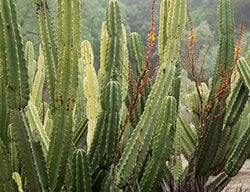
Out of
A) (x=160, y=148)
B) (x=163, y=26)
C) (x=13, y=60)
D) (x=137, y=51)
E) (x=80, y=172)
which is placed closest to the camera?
(x=13, y=60)

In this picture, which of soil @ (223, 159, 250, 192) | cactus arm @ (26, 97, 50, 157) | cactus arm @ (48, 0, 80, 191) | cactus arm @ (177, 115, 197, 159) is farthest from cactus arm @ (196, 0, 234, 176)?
cactus arm @ (48, 0, 80, 191)

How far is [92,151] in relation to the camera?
3.03 meters

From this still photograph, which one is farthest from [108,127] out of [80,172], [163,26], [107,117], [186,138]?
[186,138]

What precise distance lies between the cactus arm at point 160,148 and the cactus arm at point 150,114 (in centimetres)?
6

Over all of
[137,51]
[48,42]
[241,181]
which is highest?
[48,42]

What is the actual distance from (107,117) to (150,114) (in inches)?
12.4

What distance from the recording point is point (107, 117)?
9.53 ft

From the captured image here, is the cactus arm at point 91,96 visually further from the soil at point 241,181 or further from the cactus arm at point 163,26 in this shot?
the soil at point 241,181

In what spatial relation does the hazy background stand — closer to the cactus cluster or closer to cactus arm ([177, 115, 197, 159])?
cactus arm ([177, 115, 197, 159])

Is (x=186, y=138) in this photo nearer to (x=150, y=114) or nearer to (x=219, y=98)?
(x=219, y=98)

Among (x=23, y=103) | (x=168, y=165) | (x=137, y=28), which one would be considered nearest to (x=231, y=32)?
(x=168, y=165)

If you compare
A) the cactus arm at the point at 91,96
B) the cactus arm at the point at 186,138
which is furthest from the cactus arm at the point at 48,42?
the cactus arm at the point at 186,138

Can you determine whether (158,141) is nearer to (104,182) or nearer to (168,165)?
(104,182)

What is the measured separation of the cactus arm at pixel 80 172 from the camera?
8.95 ft
